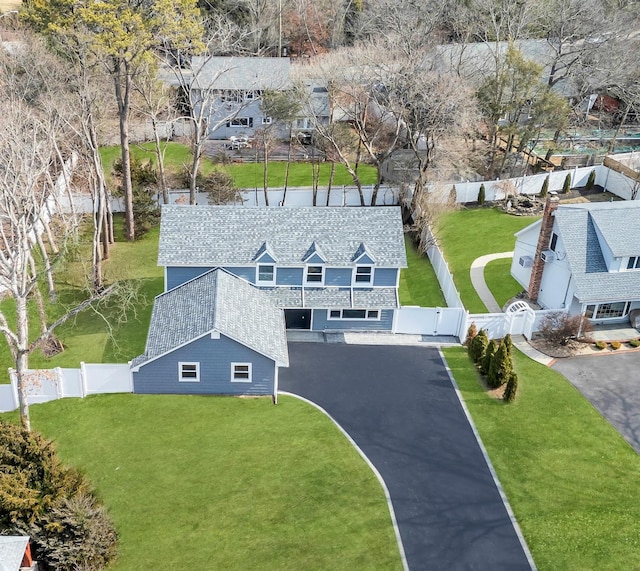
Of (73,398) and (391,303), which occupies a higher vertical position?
(391,303)

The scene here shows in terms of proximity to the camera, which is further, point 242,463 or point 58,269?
point 58,269

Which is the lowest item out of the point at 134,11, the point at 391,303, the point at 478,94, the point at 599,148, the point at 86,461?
the point at 86,461

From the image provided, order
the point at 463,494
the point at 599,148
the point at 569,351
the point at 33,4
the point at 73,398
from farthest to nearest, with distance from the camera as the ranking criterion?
the point at 599,148
the point at 33,4
the point at 569,351
the point at 73,398
the point at 463,494

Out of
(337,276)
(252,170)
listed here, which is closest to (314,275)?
(337,276)

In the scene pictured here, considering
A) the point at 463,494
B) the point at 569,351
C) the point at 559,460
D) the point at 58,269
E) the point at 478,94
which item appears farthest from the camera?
the point at 478,94

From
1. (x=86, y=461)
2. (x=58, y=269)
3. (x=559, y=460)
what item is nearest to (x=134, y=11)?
(x=58, y=269)

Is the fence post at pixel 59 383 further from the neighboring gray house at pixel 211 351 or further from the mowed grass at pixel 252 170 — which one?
the mowed grass at pixel 252 170

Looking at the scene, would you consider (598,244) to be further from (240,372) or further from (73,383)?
(73,383)

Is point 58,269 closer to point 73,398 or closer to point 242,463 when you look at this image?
point 73,398
